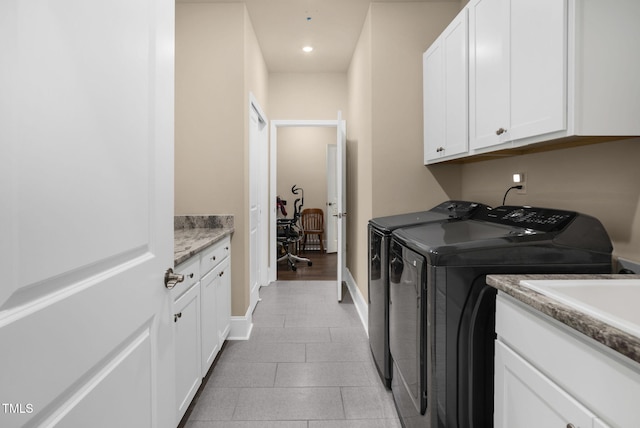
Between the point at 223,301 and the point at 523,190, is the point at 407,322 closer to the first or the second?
the point at 523,190

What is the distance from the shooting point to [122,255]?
824 millimetres

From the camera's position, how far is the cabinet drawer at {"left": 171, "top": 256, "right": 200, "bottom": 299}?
64.7 inches

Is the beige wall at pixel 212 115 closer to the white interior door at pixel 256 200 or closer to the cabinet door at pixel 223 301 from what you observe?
the cabinet door at pixel 223 301

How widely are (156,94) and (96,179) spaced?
38cm

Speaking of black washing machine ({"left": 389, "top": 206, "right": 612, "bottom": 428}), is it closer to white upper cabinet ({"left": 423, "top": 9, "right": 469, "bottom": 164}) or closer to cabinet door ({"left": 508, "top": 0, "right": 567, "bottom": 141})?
cabinet door ({"left": 508, "top": 0, "right": 567, "bottom": 141})

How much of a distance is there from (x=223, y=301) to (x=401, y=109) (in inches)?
80.5

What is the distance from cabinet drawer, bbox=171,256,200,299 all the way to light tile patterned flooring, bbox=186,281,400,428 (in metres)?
0.73

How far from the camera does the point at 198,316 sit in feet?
6.58

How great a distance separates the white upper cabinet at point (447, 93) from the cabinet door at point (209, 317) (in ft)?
5.73

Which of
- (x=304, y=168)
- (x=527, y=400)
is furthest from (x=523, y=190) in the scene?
(x=304, y=168)

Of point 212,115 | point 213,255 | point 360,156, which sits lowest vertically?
point 213,255

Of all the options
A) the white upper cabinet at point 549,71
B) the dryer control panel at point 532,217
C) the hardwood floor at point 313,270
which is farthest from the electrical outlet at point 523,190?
the hardwood floor at point 313,270

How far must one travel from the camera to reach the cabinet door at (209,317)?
212cm

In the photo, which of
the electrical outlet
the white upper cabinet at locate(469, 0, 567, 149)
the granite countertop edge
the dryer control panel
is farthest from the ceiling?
the dryer control panel
